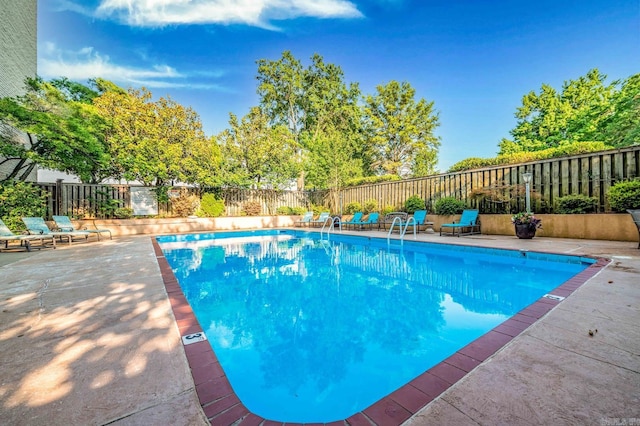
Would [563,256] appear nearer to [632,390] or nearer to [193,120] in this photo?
[632,390]

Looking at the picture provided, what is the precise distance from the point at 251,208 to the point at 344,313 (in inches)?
494

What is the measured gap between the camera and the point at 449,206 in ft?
31.9

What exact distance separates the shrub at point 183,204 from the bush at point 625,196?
15.2 m

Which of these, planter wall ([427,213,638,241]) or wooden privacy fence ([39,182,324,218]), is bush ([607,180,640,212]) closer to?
planter wall ([427,213,638,241])

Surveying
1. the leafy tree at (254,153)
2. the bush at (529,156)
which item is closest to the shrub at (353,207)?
the leafy tree at (254,153)

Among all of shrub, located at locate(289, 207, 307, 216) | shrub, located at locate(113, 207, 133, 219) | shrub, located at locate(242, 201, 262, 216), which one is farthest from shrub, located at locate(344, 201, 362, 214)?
shrub, located at locate(113, 207, 133, 219)

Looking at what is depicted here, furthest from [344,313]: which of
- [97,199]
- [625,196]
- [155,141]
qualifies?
[97,199]

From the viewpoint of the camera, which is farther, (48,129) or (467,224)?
(467,224)

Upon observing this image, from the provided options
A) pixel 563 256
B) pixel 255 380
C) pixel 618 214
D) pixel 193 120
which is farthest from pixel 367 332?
pixel 193 120

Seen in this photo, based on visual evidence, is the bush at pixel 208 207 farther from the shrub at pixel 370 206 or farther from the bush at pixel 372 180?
the shrub at pixel 370 206

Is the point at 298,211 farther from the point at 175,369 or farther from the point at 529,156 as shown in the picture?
the point at 175,369

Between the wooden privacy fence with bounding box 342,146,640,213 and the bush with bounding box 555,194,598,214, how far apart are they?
0.21 metres

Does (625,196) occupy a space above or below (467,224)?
above

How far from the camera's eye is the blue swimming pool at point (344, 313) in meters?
1.92
